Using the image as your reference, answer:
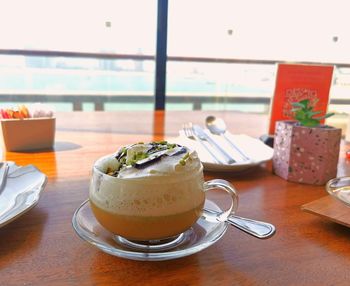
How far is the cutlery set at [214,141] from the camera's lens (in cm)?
76

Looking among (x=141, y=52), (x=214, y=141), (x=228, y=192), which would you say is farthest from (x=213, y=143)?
(x=141, y=52)

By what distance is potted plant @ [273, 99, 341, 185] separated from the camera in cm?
67

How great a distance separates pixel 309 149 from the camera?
2.23ft

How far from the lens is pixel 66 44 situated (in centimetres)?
334

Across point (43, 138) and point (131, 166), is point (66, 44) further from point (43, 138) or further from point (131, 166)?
point (131, 166)

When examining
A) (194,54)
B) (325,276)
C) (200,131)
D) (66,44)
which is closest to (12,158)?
(200,131)

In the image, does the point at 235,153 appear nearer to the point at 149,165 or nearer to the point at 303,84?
the point at 303,84

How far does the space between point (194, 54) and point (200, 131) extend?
2.86 meters

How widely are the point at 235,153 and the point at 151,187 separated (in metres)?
0.45

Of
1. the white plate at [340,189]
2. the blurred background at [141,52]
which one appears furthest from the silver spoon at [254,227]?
the blurred background at [141,52]

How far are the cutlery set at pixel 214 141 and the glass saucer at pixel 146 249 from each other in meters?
0.29

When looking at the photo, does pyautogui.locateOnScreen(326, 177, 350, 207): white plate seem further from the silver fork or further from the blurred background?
the blurred background

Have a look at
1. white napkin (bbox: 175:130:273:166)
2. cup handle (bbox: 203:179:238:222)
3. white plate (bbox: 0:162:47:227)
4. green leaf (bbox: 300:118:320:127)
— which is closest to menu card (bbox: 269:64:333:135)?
white napkin (bbox: 175:130:273:166)

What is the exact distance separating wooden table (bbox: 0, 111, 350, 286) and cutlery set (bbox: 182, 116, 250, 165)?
55mm
